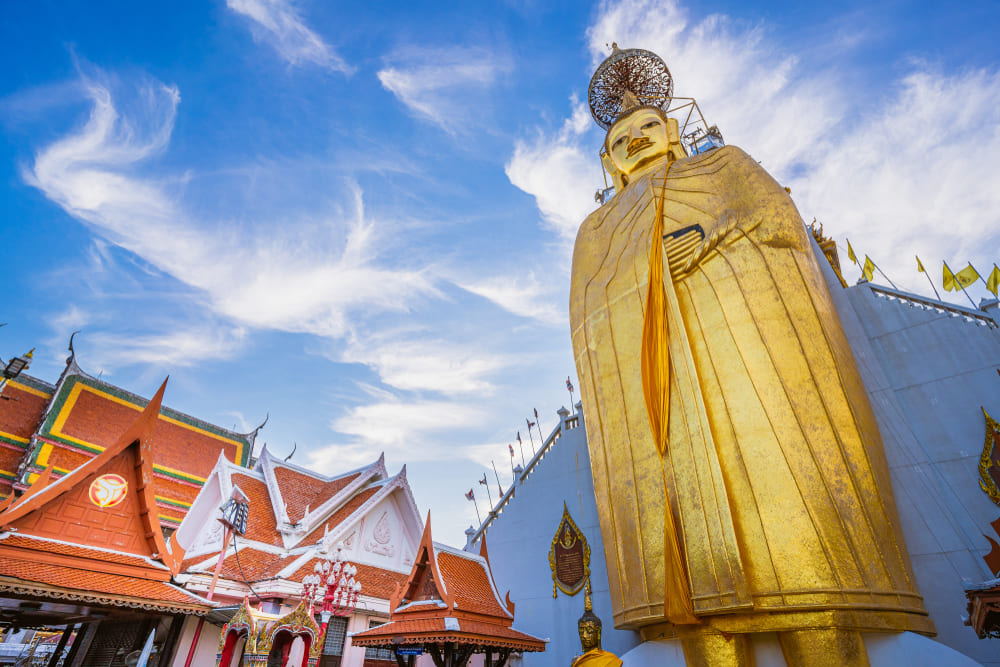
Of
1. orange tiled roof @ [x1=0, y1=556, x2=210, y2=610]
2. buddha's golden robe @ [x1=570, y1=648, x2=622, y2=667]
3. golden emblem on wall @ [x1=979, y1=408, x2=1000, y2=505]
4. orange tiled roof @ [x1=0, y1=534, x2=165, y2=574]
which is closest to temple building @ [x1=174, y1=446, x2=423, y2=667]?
orange tiled roof @ [x1=0, y1=556, x2=210, y2=610]

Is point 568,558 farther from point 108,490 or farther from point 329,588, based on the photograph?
point 108,490

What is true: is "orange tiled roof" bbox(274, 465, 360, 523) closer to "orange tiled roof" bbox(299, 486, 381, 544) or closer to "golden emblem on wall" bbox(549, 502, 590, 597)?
"orange tiled roof" bbox(299, 486, 381, 544)

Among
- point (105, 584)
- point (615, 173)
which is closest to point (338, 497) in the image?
point (105, 584)

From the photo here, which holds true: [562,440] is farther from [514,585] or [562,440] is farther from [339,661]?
[339,661]

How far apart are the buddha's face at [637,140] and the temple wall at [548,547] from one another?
6306 mm

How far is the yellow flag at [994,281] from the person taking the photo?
→ 9180 mm

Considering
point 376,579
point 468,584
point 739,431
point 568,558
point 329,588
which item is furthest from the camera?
point 376,579

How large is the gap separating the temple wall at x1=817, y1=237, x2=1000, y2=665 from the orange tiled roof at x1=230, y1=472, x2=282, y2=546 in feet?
40.1

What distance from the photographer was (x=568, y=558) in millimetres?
11219

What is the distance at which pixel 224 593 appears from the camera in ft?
30.6

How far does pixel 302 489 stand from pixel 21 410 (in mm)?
9310

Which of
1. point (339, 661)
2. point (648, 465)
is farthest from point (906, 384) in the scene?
point (339, 661)

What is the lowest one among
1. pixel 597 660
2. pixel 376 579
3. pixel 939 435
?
pixel 597 660

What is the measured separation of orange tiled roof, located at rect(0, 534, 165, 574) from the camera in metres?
6.43
